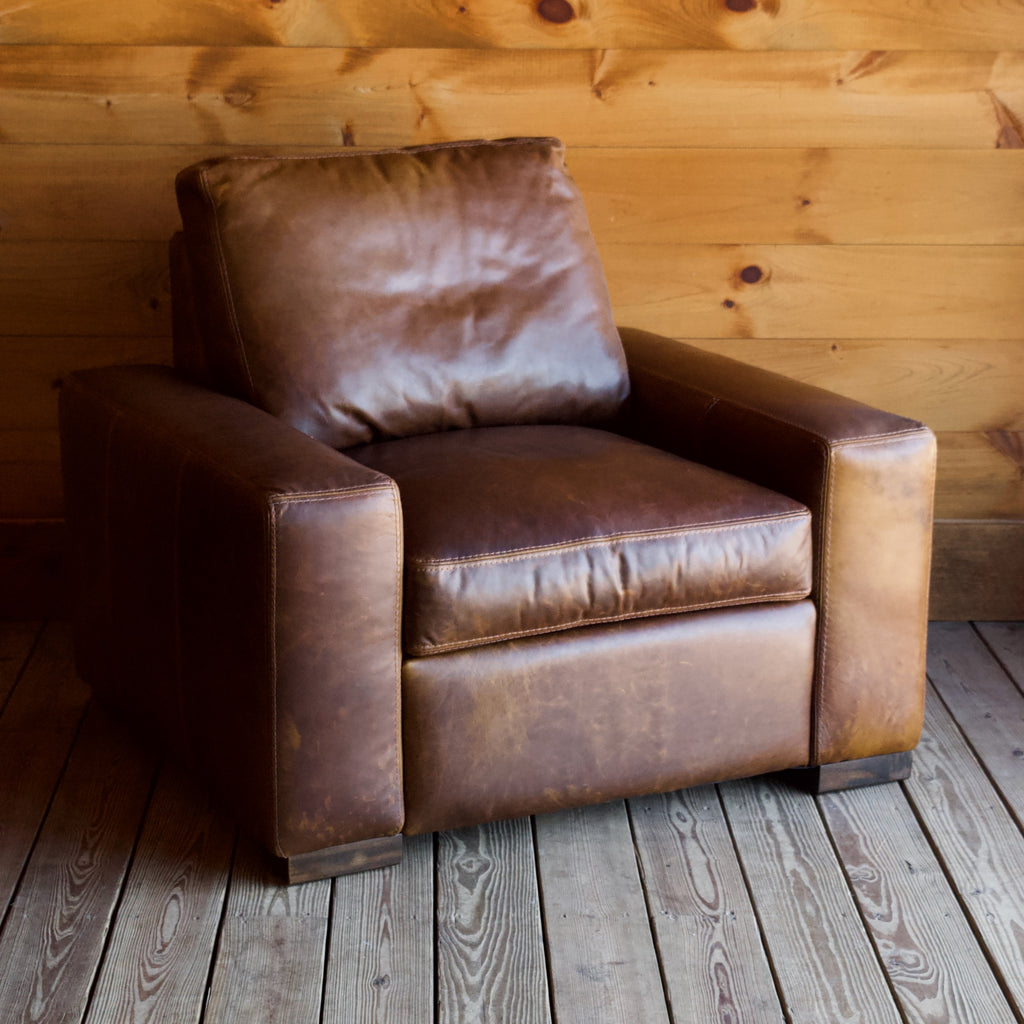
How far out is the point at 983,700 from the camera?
2254 mm

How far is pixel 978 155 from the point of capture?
2434 mm

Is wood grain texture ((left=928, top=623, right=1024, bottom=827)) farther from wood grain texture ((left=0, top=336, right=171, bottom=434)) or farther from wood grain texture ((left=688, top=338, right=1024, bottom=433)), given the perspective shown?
wood grain texture ((left=0, top=336, right=171, bottom=434))

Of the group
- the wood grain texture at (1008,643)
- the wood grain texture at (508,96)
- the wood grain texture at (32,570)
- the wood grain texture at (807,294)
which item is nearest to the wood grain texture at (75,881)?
the wood grain texture at (32,570)

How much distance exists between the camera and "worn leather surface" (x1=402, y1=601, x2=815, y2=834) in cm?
165

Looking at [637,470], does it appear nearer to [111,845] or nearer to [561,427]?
[561,427]

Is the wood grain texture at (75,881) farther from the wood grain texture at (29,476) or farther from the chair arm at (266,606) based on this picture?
the wood grain texture at (29,476)

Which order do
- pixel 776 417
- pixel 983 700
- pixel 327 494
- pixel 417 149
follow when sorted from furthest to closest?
pixel 983 700 < pixel 417 149 < pixel 776 417 < pixel 327 494

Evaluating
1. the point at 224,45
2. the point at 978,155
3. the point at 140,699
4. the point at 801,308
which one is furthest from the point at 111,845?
the point at 978,155

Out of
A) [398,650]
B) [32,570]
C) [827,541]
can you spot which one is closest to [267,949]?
[398,650]

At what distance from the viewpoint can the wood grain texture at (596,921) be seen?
1471mm

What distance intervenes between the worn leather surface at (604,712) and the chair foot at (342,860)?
0.15 ft

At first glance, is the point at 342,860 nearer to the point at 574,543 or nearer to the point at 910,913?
the point at 574,543

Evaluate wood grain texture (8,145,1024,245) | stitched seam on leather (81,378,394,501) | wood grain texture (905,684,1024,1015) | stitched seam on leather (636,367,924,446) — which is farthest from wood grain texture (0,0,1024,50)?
wood grain texture (905,684,1024,1015)

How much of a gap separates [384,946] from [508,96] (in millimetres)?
1512
